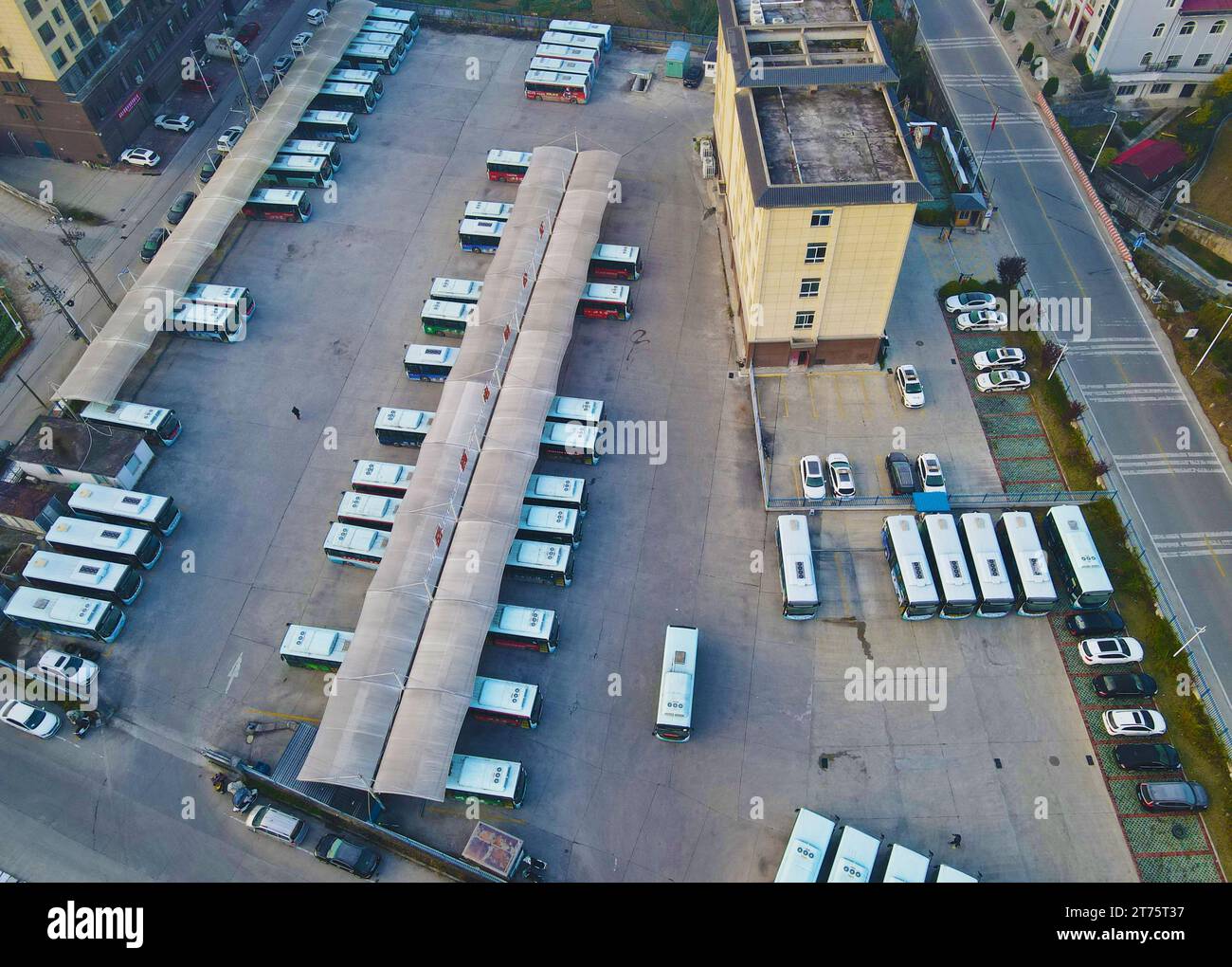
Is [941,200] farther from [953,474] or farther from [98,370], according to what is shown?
[98,370]

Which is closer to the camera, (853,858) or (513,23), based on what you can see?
(853,858)

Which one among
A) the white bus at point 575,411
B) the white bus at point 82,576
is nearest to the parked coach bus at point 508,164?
the white bus at point 575,411

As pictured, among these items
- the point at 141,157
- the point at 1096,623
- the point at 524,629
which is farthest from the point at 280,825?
the point at 141,157

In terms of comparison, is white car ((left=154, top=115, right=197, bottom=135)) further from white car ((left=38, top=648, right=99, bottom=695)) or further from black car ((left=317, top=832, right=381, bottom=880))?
black car ((left=317, top=832, right=381, bottom=880))

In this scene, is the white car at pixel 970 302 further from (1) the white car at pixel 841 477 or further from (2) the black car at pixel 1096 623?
(2) the black car at pixel 1096 623

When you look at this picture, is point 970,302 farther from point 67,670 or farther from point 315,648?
point 67,670
